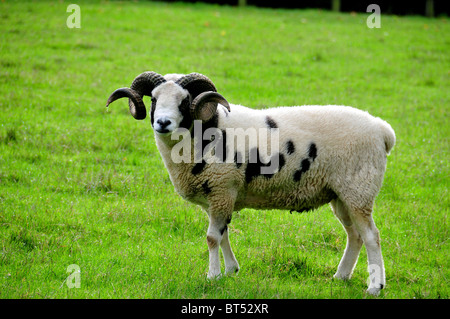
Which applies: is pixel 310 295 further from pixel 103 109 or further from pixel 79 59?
pixel 79 59

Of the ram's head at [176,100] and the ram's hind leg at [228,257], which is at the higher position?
the ram's head at [176,100]

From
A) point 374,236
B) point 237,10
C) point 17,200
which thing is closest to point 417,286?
point 374,236

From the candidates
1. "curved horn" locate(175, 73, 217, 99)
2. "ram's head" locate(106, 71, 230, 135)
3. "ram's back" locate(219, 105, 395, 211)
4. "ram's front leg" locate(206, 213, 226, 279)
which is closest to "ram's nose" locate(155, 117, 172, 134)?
"ram's head" locate(106, 71, 230, 135)

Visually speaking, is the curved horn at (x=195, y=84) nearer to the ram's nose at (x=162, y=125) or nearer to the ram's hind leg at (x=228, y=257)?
the ram's nose at (x=162, y=125)

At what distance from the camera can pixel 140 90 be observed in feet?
19.7

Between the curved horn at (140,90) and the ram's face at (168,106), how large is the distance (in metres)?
0.15

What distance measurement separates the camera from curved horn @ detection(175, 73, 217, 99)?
5742 millimetres

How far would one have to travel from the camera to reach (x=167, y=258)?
6.18 meters

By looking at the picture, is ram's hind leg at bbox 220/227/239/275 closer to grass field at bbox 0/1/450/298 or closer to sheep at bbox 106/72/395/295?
sheep at bbox 106/72/395/295

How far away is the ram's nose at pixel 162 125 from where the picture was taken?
5.37 metres

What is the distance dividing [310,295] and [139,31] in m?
13.9

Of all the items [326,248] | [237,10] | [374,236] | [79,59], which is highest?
[237,10]

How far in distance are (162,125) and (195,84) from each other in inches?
27.1

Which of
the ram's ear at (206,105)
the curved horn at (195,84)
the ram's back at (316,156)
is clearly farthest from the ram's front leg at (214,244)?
the curved horn at (195,84)
